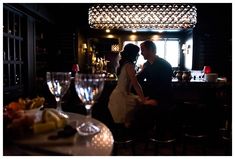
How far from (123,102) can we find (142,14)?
2.67 meters

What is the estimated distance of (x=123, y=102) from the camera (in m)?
2.52

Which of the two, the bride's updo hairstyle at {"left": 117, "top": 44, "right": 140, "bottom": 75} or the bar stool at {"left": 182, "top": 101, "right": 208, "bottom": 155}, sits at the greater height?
the bride's updo hairstyle at {"left": 117, "top": 44, "right": 140, "bottom": 75}

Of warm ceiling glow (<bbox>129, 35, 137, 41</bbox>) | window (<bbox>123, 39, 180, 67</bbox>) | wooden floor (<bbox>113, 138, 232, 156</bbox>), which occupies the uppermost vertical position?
warm ceiling glow (<bbox>129, 35, 137, 41</bbox>)

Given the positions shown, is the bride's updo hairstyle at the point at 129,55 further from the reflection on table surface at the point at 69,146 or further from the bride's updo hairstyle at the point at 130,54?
the reflection on table surface at the point at 69,146

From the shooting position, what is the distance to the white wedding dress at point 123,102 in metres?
2.47

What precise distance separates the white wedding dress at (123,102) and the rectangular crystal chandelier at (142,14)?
2449 mm

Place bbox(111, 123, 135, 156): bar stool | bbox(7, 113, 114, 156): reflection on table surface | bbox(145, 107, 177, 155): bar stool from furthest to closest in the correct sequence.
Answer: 1. bbox(145, 107, 177, 155): bar stool
2. bbox(111, 123, 135, 156): bar stool
3. bbox(7, 113, 114, 156): reflection on table surface

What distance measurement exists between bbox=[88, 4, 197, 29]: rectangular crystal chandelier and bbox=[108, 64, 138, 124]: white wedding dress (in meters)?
2.45

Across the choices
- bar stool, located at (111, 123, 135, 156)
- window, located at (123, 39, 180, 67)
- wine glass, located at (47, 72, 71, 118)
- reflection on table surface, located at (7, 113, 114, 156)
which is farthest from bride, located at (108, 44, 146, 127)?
window, located at (123, 39, 180, 67)

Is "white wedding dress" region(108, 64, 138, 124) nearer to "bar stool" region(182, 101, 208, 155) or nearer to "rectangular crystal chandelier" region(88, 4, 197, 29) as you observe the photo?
"bar stool" region(182, 101, 208, 155)

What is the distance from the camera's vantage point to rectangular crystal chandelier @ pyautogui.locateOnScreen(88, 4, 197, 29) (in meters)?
4.73

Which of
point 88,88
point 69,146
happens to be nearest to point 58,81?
point 88,88

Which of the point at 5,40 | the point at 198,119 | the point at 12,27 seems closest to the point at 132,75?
the point at 198,119

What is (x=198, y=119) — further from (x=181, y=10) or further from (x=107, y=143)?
(x=181, y=10)
